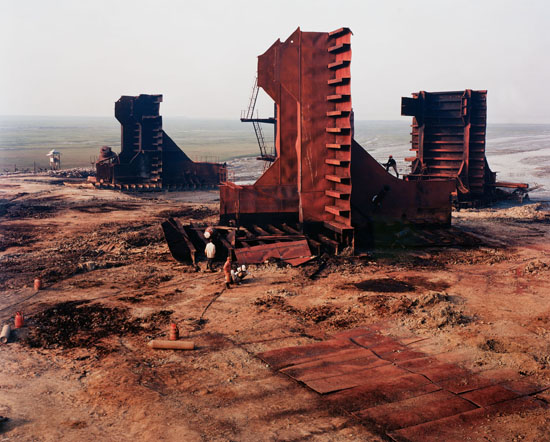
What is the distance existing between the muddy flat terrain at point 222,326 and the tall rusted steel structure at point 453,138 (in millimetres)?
6736

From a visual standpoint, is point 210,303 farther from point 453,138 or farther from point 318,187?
point 453,138

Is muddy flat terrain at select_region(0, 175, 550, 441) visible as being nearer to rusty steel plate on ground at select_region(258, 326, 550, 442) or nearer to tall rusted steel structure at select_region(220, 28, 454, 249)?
rusty steel plate on ground at select_region(258, 326, 550, 442)

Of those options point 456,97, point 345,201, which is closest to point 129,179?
point 456,97

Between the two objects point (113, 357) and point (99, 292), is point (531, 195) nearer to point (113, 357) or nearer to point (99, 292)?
point (99, 292)

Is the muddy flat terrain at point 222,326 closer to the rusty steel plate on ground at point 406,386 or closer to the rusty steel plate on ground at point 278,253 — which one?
the rusty steel plate on ground at point 406,386

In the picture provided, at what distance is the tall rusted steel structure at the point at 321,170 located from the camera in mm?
13883

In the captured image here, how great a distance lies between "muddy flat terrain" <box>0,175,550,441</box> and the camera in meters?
5.91

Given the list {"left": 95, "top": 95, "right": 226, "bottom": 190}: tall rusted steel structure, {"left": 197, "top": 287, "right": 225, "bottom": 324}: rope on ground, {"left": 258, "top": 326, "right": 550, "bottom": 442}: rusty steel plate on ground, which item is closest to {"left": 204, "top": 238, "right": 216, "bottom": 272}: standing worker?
{"left": 197, "top": 287, "right": 225, "bottom": 324}: rope on ground

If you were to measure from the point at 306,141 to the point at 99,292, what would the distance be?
21.1ft

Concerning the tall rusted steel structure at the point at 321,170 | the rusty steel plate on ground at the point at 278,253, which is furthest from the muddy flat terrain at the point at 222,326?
the tall rusted steel structure at the point at 321,170

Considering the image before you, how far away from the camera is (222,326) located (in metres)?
8.79

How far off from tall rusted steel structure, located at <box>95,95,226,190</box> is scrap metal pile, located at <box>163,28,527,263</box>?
15.8m

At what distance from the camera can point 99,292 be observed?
35.0 feet

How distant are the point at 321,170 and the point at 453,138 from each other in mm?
10584
